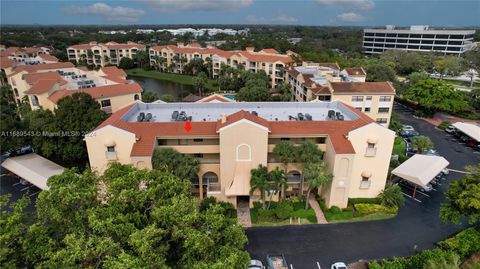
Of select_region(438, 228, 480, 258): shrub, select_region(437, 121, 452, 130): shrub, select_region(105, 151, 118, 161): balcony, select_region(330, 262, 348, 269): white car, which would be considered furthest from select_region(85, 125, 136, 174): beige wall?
select_region(437, 121, 452, 130): shrub

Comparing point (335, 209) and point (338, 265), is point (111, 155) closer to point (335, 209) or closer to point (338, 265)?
point (338, 265)

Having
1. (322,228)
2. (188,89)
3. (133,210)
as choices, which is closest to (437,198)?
(322,228)

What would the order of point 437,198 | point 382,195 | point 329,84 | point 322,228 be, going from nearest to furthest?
point 322,228 → point 382,195 → point 437,198 → point 329,84

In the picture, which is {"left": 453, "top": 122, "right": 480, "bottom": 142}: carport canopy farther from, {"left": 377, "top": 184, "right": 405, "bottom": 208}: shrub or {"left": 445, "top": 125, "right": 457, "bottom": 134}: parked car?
{"left": 377, "top": 184, "right": 405, "bottom": 208}: shrub

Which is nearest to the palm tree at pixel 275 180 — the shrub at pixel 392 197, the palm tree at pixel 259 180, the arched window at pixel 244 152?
the palm tree at pixel 259 180

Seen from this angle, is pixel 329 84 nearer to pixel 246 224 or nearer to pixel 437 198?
pixel 437 198
